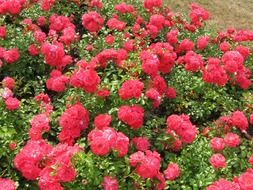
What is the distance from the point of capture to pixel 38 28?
249 inches

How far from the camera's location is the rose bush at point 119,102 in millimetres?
4191

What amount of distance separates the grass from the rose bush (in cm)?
368

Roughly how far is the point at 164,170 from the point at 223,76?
1.39m

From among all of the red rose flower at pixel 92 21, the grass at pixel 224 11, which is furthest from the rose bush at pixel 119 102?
the grass at pixel 224 11

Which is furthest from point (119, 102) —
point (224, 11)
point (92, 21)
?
point (224, 11)

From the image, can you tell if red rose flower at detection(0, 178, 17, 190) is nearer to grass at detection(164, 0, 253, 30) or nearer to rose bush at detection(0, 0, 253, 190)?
rose bush at detection(0, 0, 253, 190)

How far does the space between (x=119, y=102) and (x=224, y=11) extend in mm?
7104

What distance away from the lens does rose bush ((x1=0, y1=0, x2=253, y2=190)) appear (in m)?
4.19

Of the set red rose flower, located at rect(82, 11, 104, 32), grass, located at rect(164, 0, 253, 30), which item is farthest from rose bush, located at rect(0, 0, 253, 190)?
grass, located at rect(164, 0, 253, 30)

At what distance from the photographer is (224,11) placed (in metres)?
11.4

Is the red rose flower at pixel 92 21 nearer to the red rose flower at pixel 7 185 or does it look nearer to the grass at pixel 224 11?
the red rose flower at pixel 7 185

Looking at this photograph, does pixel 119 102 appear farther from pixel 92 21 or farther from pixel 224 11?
pixel 224 11

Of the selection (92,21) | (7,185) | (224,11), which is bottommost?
(224,11)

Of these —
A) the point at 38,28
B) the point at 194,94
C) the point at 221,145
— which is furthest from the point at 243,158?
the point at 38,28
